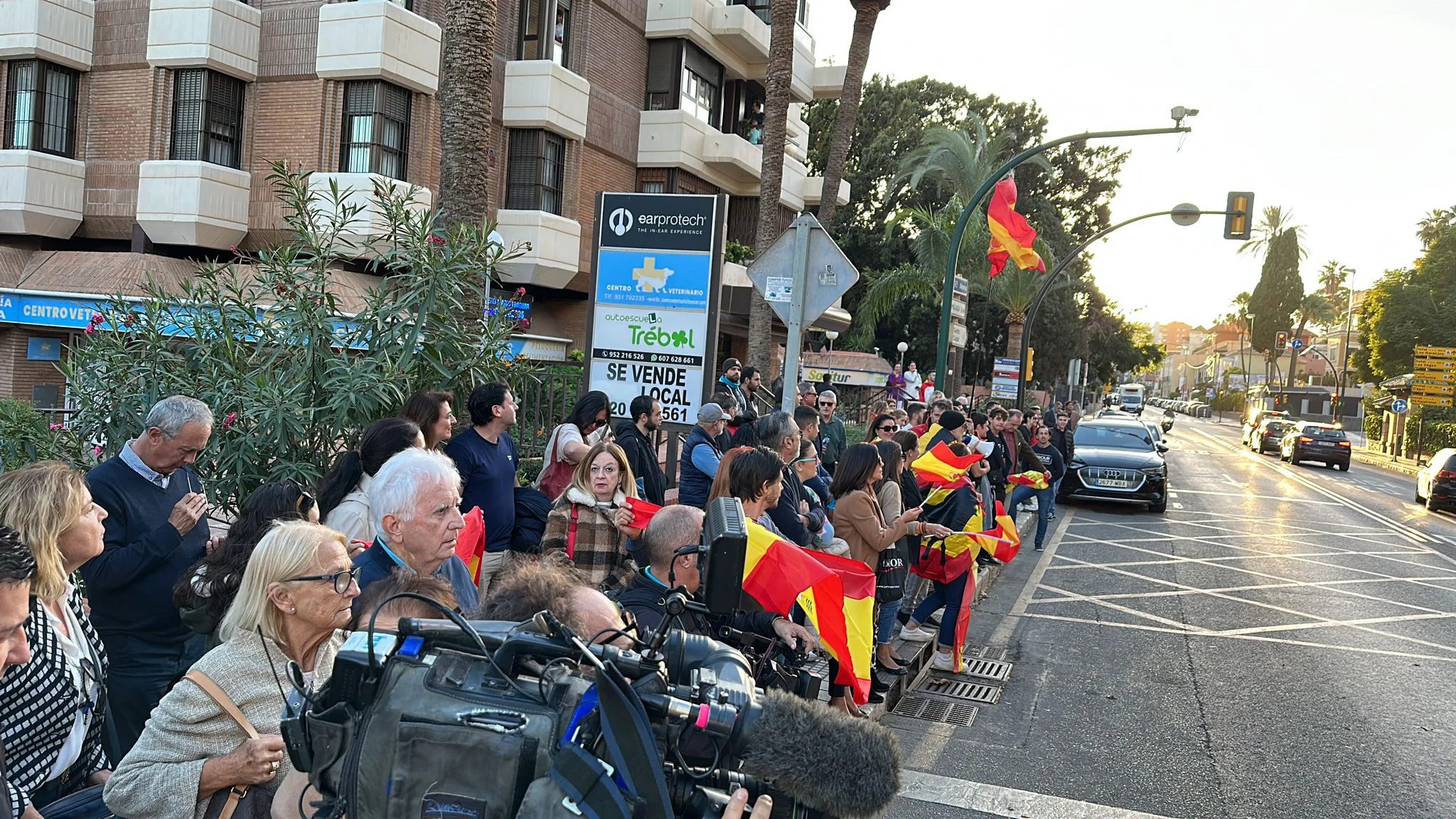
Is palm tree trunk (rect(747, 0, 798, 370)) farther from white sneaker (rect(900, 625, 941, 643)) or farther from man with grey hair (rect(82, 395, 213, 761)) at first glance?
man with grey hair (rect(82, 395, 213, 761))

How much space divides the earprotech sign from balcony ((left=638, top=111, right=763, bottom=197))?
14.8 meters

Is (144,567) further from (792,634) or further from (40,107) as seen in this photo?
(40,107)

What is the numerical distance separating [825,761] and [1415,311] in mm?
56434

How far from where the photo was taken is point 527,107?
64.8 feet

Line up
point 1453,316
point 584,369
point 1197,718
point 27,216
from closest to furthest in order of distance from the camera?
point 1197,718, point 584,369, point 27,216, point 1453,316

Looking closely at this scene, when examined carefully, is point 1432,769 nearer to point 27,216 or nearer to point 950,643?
point 950,643

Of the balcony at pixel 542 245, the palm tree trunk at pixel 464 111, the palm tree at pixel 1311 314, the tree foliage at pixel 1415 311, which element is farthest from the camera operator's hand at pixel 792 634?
the palm tree at pixel 1311 314

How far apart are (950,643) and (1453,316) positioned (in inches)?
1950

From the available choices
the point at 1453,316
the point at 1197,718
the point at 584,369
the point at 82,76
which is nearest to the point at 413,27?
the point at 82,76

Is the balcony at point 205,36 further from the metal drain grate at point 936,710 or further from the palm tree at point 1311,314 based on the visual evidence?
the palm tree at point 1311,314

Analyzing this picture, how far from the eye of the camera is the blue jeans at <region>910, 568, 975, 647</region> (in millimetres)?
7660

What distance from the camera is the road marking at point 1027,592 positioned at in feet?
29.8

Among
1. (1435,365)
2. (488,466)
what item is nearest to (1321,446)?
(1435,365)

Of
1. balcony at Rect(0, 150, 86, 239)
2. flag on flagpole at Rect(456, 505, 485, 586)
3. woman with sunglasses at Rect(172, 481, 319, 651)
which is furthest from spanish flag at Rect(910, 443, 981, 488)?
balcony at Rect(0, 150, 86, 239)
